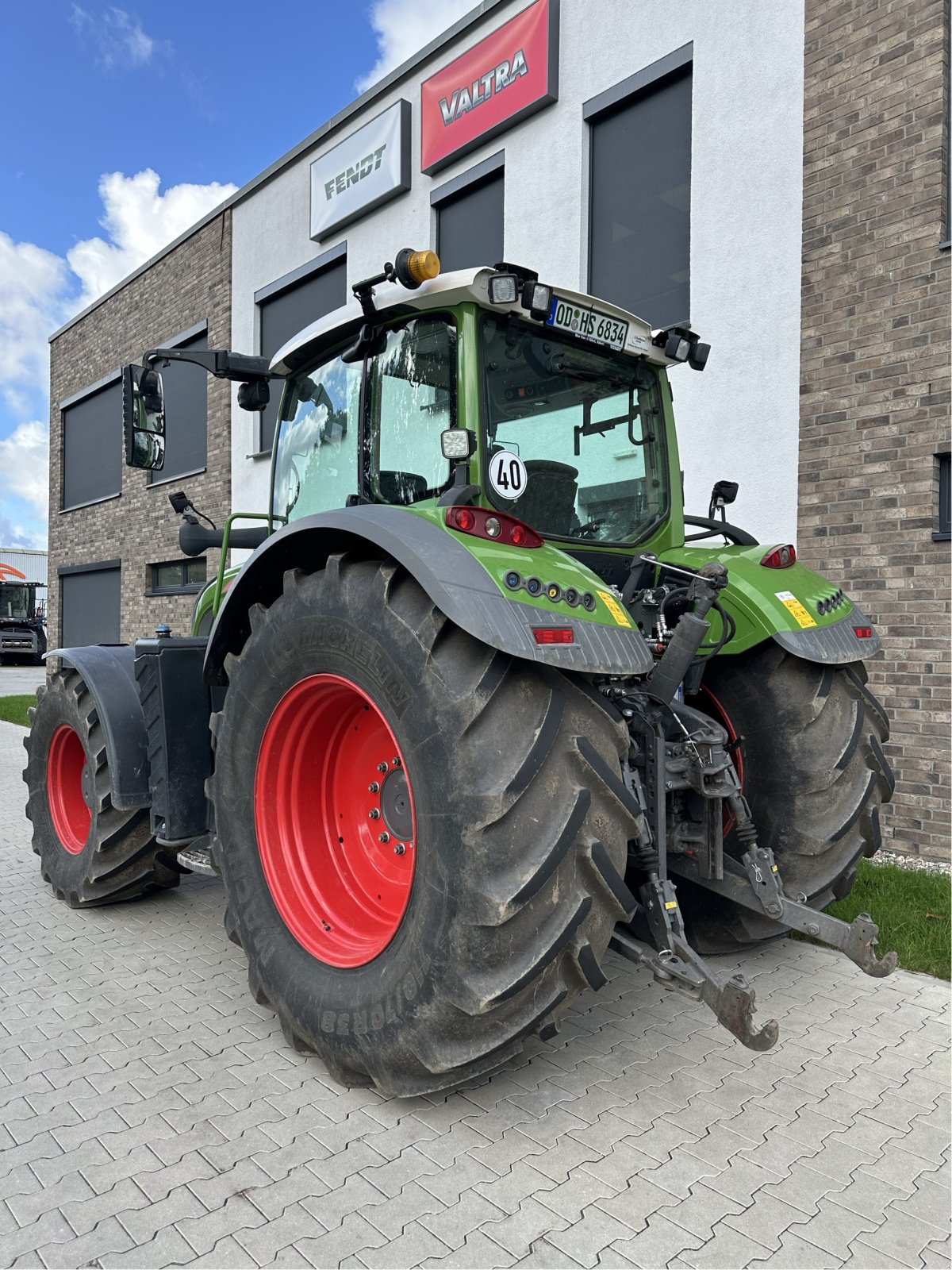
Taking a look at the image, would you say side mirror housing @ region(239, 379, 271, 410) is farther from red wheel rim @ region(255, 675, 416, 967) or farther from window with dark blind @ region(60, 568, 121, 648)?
window with dark blind @ region(60, 568, 121, 648)

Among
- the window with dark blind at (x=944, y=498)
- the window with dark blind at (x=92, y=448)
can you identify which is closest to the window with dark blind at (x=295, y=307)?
the window with dark blind at (x=92, y=448)

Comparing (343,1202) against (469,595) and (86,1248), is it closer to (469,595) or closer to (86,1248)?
(86,1248)

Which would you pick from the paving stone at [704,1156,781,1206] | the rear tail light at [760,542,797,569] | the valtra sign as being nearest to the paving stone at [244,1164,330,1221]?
the paving stone at [704,1156,781,1206]

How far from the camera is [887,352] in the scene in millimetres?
5422

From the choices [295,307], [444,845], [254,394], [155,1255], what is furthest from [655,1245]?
[295,307]

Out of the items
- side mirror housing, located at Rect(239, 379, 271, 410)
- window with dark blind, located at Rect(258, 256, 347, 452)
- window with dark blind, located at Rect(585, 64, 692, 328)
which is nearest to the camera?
side mirror housing, located at Rect(239, 379, 271, 410)

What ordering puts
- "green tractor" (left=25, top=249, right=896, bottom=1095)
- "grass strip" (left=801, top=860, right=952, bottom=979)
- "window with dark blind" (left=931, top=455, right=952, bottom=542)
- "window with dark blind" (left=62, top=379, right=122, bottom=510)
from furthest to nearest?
"window with dark blind" (left=62, top=379, right=122, bottom=510), "window with dark blind" (left=931, top=455, right=952, bottom=542), "grass strip" (left=801, top=860, right=952, bottom=979), "green tractor" (left=25, top=249, right=896, bottom=1095)

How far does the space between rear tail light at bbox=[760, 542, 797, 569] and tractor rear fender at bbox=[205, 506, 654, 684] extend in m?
1.20

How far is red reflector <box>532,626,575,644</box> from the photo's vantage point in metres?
2.14

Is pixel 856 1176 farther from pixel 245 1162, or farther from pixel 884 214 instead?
pixel 884 214

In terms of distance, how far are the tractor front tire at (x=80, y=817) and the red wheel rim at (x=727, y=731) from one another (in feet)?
8.20

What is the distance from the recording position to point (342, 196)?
32.1 feet

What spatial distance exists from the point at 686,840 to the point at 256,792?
1.39 metres

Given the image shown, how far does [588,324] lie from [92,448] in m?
15.5
